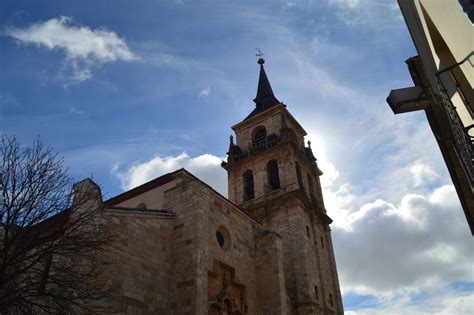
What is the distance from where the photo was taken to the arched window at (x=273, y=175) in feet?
78.1

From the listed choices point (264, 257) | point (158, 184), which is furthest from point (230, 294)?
point (158, 184)

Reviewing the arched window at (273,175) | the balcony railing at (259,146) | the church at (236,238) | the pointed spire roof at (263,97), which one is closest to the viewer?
the church at (236,238)

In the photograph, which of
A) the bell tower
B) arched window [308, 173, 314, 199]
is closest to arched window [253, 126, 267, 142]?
the bell tower

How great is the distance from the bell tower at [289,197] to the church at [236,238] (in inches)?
2.4

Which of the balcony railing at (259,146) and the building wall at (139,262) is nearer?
the building wall at (139,262)

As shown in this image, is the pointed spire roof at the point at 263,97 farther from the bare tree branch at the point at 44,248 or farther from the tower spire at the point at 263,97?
the bare tree branch at the point at 44,248

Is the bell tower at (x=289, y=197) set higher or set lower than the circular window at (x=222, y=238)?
higher

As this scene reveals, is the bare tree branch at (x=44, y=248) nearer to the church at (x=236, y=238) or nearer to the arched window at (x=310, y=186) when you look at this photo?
the church at (x=236, y=238)

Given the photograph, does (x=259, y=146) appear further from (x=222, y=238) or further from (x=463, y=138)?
(x=463, y=138)

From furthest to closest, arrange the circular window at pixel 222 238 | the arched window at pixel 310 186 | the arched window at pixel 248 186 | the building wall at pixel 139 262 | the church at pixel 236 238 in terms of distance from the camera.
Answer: the arched window at pixel 310 186 → the arched window at pixel 248 186 → the circular window at pixel 222 238 → the church at pixel 236 238 → the building wall at pixel 139 262

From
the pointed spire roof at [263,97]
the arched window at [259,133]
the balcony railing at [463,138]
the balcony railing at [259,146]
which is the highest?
the pointed spire roof at [263,97]

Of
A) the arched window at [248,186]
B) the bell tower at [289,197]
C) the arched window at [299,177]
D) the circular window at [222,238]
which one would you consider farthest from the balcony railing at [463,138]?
the arched window at [248,186]

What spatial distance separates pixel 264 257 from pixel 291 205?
5.25m

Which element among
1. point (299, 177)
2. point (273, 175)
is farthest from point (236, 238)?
point (299, 177)
